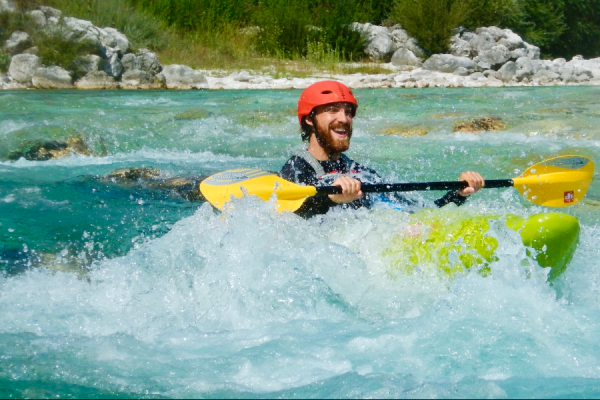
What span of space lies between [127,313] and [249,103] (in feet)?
25.2

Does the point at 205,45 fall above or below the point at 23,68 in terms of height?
above

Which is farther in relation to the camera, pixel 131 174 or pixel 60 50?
pixel 60 50

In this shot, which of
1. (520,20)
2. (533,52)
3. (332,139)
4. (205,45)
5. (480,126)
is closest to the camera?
(332,139)

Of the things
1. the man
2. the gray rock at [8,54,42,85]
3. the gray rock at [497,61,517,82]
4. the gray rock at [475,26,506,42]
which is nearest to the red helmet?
the man

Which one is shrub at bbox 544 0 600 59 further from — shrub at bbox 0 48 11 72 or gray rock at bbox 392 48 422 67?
shrub at bbox 0 48 11 72

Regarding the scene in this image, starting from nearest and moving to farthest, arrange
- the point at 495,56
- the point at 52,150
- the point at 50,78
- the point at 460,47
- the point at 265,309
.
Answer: the point at 265,309, the point at 52,150, the point at 50,78, the point at 495,56, the point at 460,47

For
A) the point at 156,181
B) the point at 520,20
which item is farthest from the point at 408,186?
the point at 520,20

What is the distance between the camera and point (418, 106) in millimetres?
10680

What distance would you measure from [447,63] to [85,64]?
318 inches

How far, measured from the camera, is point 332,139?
152 inches

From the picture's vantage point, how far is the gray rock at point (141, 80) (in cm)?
1271

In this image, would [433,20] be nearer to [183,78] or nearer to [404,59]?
[404,59]

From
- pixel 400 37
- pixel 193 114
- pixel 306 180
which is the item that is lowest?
pixel 193 114

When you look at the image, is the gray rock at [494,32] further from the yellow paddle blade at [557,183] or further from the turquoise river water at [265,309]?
the yellow paddle blade at [557,183]
